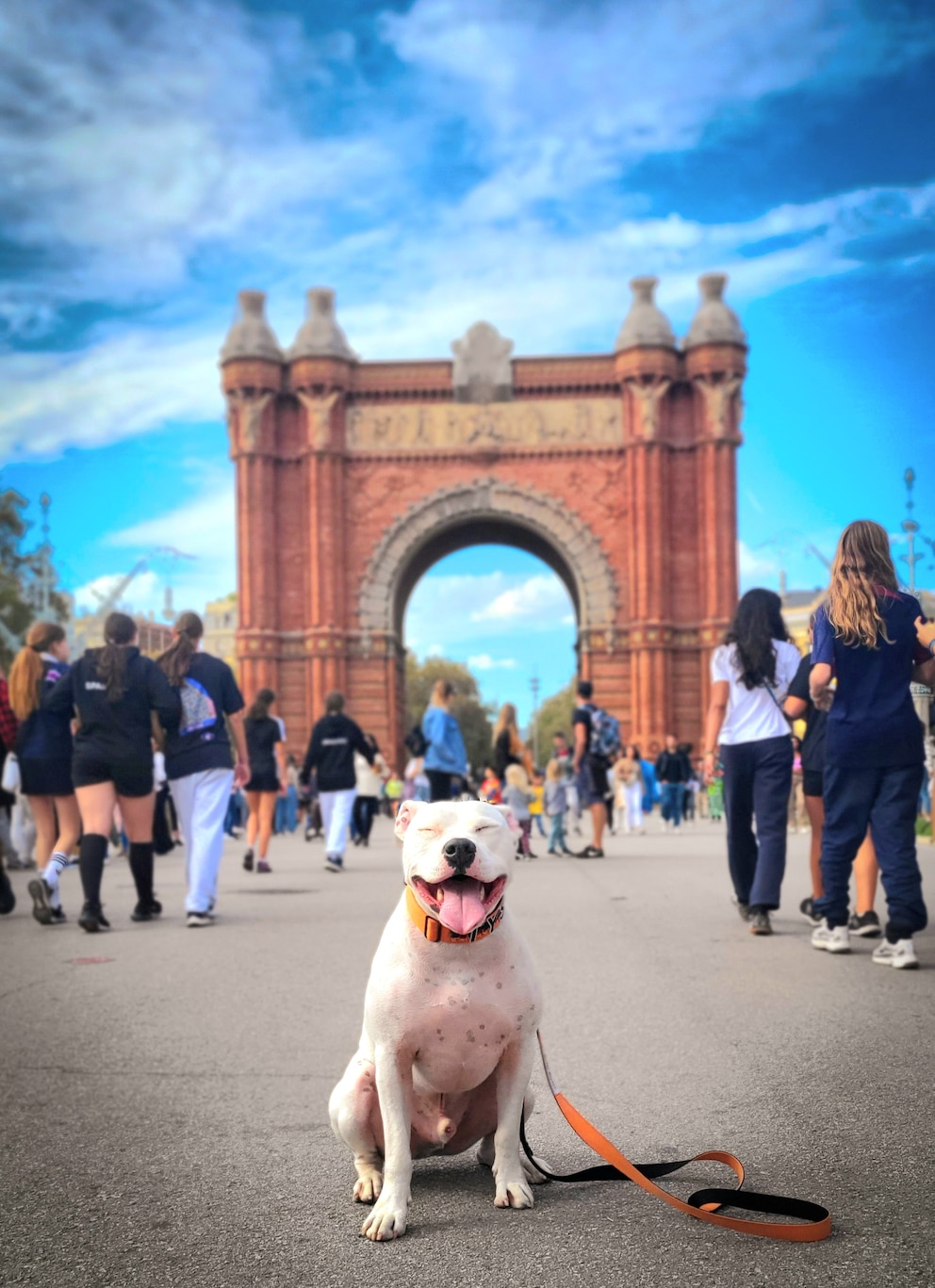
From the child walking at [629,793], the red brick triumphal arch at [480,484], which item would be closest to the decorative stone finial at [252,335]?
the red brick triumphal arch at [480,484]

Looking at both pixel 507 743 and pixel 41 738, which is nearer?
pixel 41 738

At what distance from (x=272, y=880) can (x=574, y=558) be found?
26668 mm

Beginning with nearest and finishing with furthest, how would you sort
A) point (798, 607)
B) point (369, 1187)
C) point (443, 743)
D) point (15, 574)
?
point (369, 1187) → point (443, 743) → point (15, 574) → point (798, 607)

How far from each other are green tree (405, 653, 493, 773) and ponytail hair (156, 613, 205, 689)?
83601mm

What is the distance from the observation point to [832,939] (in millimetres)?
8109

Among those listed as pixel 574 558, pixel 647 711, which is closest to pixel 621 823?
pixel 647 711

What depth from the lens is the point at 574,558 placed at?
132 ft

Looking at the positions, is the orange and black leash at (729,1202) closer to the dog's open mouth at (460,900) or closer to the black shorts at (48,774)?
the dog's open mouth at (460,900)

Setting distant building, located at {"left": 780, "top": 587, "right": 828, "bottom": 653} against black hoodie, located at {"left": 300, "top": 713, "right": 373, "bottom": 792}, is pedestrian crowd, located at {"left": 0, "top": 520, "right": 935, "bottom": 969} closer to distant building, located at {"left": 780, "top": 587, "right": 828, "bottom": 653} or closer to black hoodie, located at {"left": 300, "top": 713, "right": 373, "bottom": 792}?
black hoodie, located at {"left": 300, "top": 713, "right": 373, "bottom": 792}

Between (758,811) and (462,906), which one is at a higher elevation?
(462,906)

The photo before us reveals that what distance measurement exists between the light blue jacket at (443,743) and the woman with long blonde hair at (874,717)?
910cm

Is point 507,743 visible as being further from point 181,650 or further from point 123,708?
point 123,708

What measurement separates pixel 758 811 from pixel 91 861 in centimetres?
455

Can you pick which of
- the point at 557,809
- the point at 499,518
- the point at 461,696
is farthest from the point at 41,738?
the point at 461,696
